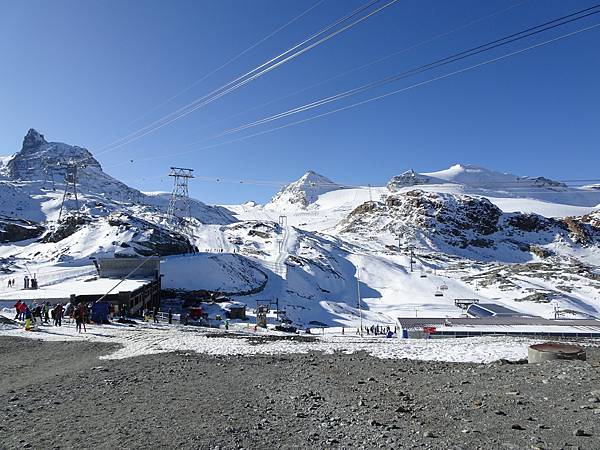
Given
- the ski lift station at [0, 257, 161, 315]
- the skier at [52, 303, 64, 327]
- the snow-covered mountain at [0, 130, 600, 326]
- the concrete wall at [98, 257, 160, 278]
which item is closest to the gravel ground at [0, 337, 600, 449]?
the skier at [52, 303, 64, 327]

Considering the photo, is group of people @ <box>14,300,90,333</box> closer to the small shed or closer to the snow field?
the snow field

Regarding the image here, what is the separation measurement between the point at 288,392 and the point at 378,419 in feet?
9.10

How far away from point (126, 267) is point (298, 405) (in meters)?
50.8

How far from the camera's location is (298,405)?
930cm

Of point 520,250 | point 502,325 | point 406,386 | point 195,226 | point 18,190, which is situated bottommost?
point 502,325

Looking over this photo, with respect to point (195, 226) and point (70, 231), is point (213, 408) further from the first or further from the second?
point (195, 226)

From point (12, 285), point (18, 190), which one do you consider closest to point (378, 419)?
point (12, 285)

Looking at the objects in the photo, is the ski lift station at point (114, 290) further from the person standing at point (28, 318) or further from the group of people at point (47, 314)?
the person standing at point (28, 318)

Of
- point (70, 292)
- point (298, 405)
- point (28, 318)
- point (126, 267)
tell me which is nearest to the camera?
point (298, 405)

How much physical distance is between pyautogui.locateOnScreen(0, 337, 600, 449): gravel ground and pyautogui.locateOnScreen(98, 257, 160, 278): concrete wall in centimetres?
4240

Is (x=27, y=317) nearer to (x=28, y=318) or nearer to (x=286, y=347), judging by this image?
(x=28, y=318)

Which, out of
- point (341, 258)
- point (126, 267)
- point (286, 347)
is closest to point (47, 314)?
point (286, 347)

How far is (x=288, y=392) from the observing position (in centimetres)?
1041

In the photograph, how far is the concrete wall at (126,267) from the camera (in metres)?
53.9
